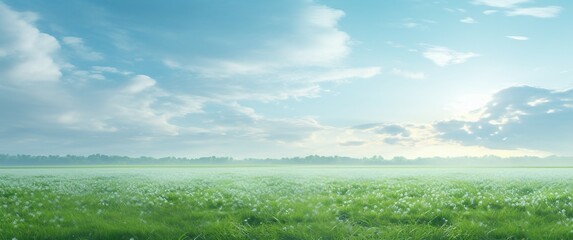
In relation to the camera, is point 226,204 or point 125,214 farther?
point 226,204

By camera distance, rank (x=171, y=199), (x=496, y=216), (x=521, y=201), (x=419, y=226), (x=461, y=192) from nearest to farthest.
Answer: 1. (x=419, y=226)
2. (x=496, y=216)
3. (x=521, y=201)
4. (x=171, y=199)
5. (x=461, y=192)

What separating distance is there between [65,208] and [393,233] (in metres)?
11.6

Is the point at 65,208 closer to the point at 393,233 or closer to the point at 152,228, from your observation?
the point at 152,228

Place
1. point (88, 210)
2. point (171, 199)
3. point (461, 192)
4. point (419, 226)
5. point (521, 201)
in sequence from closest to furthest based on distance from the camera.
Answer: point (419, 226) < point (88, 210) < point (521, 201) < point (171, 199) < point (461, 192)

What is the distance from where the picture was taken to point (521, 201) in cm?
1578

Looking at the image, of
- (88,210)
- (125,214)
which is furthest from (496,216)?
(88,210)

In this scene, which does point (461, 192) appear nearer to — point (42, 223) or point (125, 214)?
point (125, 214)

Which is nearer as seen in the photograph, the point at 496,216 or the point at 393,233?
the point at 393,233

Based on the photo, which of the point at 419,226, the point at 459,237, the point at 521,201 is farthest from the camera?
the point at 521,201

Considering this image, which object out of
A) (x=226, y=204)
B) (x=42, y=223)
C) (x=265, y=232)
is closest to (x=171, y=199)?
(x=226, y=204)

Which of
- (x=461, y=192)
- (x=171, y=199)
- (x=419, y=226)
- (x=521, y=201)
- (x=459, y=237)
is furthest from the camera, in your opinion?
(x=461, y=192)

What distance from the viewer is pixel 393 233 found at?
11.5 m

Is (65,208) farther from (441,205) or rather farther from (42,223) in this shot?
(441,205)

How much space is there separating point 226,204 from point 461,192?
10.5m
